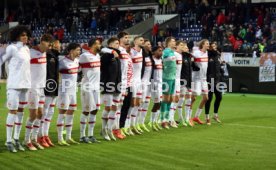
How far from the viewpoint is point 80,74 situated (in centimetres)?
1294

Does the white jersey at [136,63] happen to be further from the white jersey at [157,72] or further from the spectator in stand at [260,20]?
the spectator in stand at [260,20]

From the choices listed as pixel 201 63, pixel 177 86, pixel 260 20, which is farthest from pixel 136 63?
pixel 260 20

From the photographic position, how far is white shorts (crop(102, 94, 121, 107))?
1294cm

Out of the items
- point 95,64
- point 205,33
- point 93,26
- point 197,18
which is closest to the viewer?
point 95,64

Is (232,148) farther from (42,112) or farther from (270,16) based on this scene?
(270,16)

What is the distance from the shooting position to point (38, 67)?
11.5 metres

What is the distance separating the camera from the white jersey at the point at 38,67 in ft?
37.4

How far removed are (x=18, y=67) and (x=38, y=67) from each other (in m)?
0.57

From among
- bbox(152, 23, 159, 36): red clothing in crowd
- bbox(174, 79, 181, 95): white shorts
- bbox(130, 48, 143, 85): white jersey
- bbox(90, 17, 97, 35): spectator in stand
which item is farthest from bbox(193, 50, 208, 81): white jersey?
bbox(90, 17, 97, 35): spectator in stand

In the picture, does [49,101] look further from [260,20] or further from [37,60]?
[260,20]

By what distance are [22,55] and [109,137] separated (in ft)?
10.2

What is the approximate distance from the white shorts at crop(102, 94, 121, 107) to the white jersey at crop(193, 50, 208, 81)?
3889 mm

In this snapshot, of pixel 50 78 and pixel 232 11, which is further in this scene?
pixel 232 11

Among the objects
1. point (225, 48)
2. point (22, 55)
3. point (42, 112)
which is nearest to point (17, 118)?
point (42, 112)
